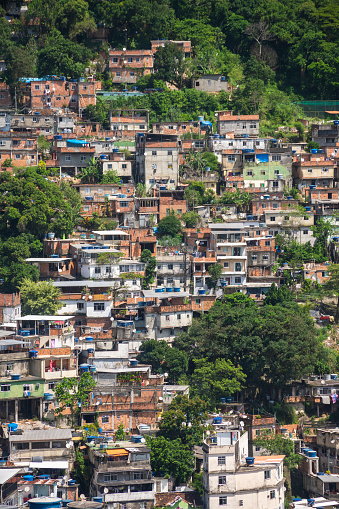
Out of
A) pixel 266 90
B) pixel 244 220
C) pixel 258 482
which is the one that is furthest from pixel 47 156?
pixel 258 482

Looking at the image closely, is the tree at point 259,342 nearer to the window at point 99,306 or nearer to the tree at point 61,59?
the window at point 99,306

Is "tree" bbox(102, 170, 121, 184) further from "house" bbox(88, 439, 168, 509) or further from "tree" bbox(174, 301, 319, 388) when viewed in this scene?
"house" bbox(88, 439, 168, 509)

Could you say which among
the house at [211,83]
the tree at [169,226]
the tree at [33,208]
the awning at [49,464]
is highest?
the house at [211,83]

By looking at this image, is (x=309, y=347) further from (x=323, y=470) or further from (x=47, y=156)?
(x=47, y=156)

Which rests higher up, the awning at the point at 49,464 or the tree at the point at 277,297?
the tree at the point at 277,297

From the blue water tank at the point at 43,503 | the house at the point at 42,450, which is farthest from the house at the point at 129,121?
the blue water tank at the point at 43,503

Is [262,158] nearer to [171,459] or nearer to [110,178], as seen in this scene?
[110,178]

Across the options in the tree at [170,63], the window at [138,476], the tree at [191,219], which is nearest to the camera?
the window at [138,476]
